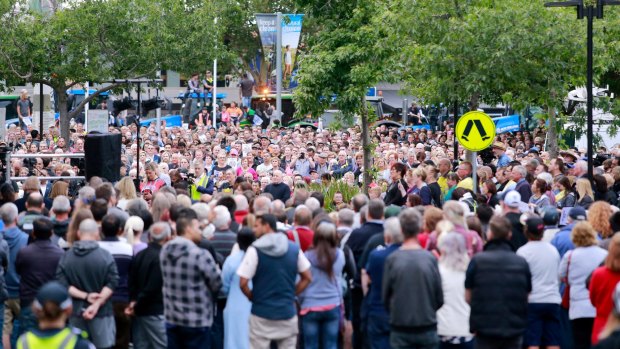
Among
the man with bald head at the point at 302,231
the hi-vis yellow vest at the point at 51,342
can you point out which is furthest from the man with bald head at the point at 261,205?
the hi-vis yellow vest at the point at 51,342

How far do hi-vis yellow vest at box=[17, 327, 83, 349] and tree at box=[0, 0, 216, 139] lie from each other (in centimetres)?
2517

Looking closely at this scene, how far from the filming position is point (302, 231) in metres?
12.5

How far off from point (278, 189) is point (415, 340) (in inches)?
339

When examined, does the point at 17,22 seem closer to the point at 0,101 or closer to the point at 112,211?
the point at 0,101

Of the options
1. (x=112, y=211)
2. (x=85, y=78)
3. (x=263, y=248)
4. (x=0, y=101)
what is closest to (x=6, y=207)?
(x=112, y=211)

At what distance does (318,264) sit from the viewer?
38.2 feet

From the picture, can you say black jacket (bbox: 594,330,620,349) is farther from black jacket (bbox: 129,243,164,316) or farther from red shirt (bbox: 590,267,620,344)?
black jacket (bbox: 129,243,164,316)

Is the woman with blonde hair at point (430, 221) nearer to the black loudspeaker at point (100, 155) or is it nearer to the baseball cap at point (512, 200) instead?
the baseball cap at point (512, 200)

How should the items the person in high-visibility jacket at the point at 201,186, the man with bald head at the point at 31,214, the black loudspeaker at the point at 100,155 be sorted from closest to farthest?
1. the man with bald head at the point at 31,214
2. the black loudspeaker at the point at 100,155
3. the person in high-visibility jacket at the point at 201,186

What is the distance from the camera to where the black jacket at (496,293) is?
34.7 ft

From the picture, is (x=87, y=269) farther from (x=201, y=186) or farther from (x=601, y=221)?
(x=201, y=186)

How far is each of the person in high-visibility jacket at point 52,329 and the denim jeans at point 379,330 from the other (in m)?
3.82

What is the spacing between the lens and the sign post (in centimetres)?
1834

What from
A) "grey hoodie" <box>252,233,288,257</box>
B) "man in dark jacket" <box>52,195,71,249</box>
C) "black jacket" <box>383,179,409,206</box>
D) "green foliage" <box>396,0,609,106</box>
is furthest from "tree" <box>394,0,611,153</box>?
"grey hoodie" <box>252,233,288,257</box>
